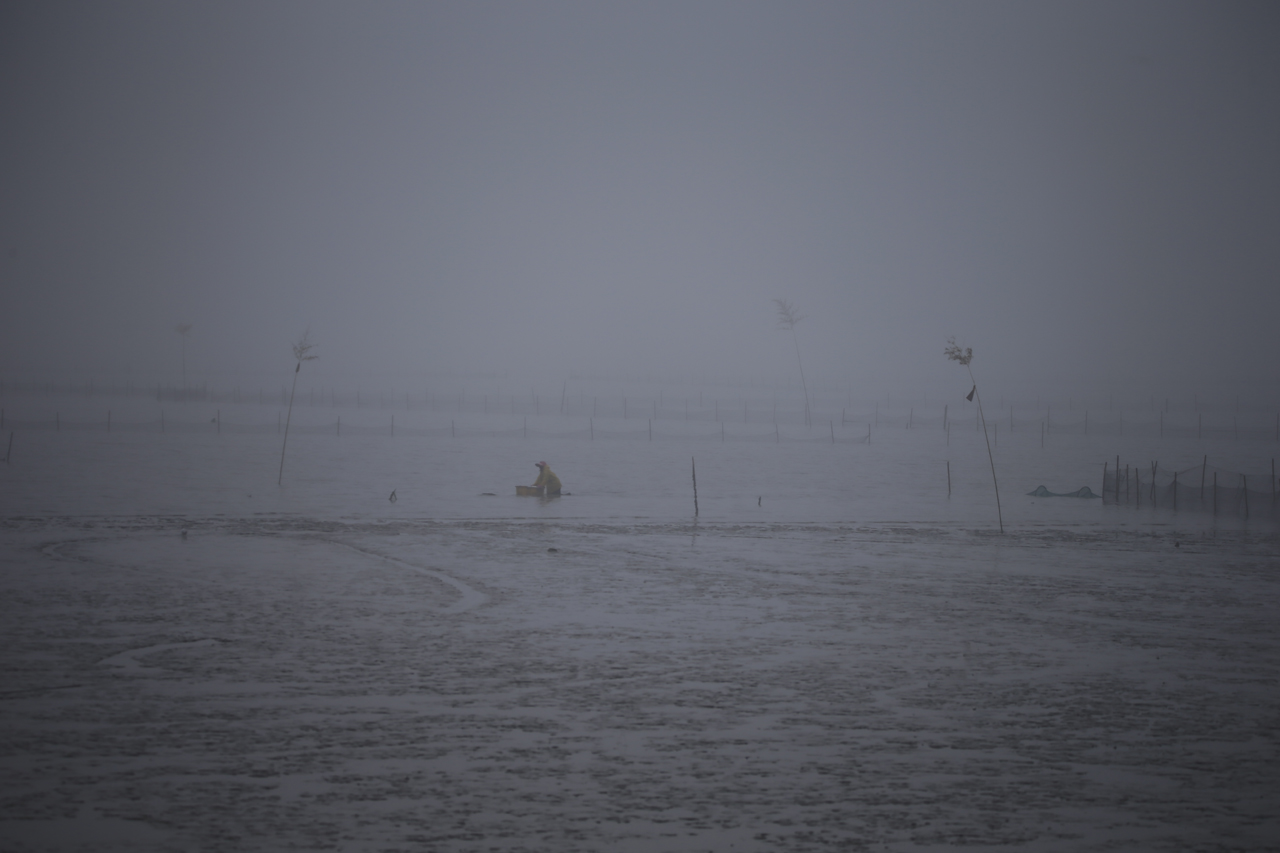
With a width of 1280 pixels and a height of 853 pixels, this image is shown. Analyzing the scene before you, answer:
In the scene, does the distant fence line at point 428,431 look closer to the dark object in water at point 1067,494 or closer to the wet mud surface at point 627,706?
the dark object in water at point 1067,494

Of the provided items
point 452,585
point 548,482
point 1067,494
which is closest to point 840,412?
point 1067,494

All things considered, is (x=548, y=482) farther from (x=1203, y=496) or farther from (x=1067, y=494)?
(x=1203, y=496)

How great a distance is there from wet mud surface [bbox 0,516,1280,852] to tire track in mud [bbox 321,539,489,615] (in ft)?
0.34

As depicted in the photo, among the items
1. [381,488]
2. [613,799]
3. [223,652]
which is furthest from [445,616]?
[381,488]

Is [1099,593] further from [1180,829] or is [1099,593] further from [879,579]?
[1180,829]

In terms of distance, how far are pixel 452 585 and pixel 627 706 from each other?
7.85 metres

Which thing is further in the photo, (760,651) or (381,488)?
(381,488)

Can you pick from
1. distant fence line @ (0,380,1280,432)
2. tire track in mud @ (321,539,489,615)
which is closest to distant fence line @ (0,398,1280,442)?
distant fence line @ (0,380,1280,432)

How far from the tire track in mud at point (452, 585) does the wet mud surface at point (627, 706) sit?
104 millimetres

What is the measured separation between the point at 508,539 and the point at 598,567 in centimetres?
458

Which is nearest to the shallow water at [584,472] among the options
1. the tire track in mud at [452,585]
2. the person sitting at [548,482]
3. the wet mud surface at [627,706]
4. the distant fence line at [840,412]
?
the person sitting at [548,482]

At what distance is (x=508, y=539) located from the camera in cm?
2409

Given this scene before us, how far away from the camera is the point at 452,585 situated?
17719 mm

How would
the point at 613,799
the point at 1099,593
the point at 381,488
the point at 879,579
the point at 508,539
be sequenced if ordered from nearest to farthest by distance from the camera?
the point at 613,799 < the point at 1099,593 < the point at 879,579 < the point at 508,539 < the point at 381,488
